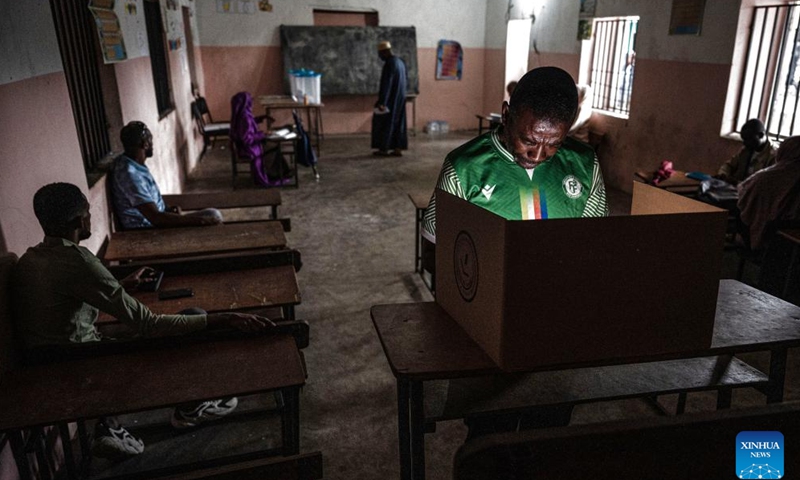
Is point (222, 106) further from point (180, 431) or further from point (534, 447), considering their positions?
point (534, 447)

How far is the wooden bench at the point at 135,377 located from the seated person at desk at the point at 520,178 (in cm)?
63

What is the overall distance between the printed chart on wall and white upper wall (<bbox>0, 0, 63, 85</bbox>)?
8.73m

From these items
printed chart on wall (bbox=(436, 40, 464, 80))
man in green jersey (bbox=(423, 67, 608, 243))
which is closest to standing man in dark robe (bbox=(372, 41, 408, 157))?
printed chart on wall (bbox=(436, 40, 464, 80))

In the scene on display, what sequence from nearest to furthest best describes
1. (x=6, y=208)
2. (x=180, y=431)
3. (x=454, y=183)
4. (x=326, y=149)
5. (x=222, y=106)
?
(x=454, y=183) < (x=6, y=208) < (x=180, y=431) < (x=326, y=149) < (x=222, y=106)

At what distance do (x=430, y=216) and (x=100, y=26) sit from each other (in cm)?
322

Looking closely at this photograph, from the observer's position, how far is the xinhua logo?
99cm

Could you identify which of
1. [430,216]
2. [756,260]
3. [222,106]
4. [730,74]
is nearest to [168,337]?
[430,216]

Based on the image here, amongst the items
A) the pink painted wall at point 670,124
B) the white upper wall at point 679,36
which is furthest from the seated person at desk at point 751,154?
the white upper wall at point 679,36

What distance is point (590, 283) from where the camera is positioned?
1.26 meters

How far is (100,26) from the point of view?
3766 millimetres

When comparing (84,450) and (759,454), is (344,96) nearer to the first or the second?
(84,450)

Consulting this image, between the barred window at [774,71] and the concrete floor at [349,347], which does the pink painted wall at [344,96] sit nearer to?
the concrete floor at [349,347]

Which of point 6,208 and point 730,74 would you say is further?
point 730,74

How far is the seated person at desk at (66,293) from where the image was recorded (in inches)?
73.4
